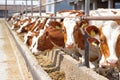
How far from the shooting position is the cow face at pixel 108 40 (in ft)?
15.4

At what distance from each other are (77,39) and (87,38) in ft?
3.12

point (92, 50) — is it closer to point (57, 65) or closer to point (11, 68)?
point (57, 65)

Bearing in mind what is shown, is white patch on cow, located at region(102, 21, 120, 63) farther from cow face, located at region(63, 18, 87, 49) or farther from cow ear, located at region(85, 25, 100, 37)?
cow face, located at region(63, 18, 87, 49)

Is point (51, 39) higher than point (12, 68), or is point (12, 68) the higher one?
point (51, 39)

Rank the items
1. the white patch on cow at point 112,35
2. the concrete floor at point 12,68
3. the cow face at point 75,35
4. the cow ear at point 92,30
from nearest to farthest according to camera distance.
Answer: the white patch on cow at point 112,35 → the cow ear at point 92,30 → the cow face at point 75,35 → the concrete floor at point 12,68

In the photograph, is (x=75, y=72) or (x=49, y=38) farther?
(x=49, y=38)

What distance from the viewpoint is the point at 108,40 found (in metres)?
4.81

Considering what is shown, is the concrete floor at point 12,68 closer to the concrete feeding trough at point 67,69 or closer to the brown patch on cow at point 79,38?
the concrete feeding trough at point 67,69

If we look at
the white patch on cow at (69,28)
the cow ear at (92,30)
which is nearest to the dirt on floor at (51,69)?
the white patch on cow at (69,28)

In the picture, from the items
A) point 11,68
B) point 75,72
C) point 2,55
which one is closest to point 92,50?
point 75,72

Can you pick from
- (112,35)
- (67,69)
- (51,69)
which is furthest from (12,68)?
(112,35)

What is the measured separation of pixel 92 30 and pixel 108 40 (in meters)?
0.33

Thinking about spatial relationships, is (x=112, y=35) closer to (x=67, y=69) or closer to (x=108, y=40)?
(x=108, y=40)

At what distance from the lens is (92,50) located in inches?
240
